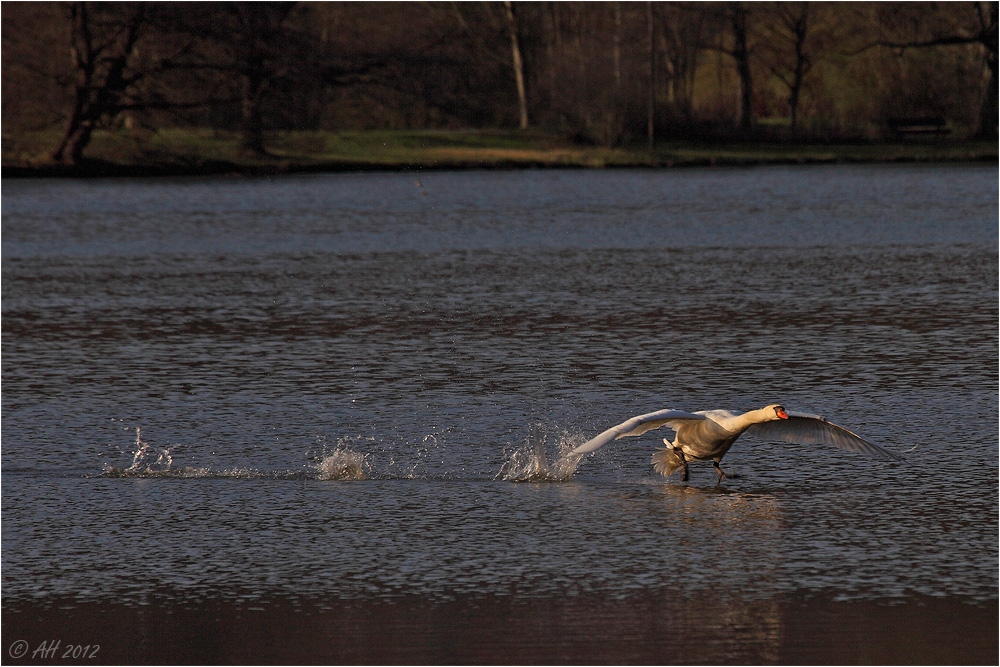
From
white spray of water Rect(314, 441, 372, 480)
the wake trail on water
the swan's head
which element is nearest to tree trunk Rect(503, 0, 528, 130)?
the wake trail on water

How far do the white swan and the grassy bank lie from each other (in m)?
45.1

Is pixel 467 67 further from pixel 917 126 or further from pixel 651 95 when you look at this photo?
pixel 917 126

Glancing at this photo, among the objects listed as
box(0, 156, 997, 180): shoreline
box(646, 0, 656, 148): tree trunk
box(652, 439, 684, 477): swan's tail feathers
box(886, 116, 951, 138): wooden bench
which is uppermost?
box(646, 0, 656, 148): tree trunk

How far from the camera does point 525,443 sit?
10023 mm

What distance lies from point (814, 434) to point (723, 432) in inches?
29.4

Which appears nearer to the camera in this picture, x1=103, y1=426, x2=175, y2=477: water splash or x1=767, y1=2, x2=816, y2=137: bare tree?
x1=103, y1=426, x2=175, y2=477: water splash

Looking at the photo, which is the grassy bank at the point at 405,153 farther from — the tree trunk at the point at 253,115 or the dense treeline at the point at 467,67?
the dense treeline at the point at 467,67

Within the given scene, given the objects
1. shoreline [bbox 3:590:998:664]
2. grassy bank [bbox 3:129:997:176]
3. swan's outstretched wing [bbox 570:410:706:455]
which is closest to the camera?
shoreline [bbox 3:590:998:664]

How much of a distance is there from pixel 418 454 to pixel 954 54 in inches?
2584

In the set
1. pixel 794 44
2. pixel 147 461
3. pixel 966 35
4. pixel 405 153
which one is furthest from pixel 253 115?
pixel 147 461

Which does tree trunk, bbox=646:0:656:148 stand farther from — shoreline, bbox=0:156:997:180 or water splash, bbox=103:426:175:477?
water splash, bbox=103:426:175:477

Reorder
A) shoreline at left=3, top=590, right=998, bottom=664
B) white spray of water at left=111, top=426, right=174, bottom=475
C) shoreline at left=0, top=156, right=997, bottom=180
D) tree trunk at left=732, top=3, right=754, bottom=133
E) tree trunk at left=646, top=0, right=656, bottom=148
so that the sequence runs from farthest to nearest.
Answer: tree trunk at left=732, top=3, right=754, bottom=133 < tree trunk at left=646, top=0, right=656, bottom=148 < shoreline at left=0, top=156, right=997, bottom=180 < white spray of water at left=111, top=426, right=174, bottom=475 < shoreline at left=3, top=590, right=998, bottom=664

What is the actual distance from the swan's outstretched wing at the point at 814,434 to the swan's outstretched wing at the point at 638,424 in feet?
1.53

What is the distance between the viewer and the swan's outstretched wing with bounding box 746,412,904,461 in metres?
8.87
